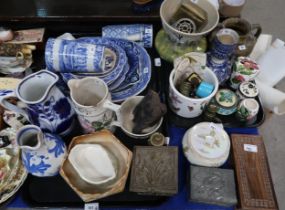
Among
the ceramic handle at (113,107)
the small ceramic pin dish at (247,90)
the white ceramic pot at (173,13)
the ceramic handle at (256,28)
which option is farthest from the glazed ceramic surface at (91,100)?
the ceramic handle at (256,28)

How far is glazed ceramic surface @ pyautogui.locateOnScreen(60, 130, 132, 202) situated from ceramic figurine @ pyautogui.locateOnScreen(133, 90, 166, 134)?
0.07m

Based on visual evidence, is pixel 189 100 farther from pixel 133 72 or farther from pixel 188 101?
pixel 133 72

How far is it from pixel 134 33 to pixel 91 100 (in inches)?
11.6

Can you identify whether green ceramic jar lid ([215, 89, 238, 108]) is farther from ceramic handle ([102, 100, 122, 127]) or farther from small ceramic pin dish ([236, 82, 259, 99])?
ceramic handle ([102, 100, 122, 127])

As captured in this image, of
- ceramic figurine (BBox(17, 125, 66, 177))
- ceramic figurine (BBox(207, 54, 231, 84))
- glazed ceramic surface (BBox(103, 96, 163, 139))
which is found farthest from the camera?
ceramic figurine (BBox(207, 54, 231, 84))

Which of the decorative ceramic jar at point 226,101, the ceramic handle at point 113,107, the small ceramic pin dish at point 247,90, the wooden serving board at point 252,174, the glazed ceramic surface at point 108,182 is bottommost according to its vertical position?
the wooden serving board at point 252,174

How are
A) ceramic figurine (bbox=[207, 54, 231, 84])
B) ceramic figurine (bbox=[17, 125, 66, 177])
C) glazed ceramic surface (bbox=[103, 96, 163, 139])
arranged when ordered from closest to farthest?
ceramic figurine (bbox=[17, 125, 66, 177])
glazed ceramic surface (bbox=[103, 96, 163, 139])
ceramic figurine (bbox=[207, 54, 231, 84])

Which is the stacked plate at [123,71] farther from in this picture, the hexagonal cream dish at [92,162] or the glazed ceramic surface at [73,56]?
the hexagonal cream dish at [92,162]

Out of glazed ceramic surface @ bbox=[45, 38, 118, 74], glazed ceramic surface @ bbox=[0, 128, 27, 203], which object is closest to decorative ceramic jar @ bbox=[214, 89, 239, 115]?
glazed ceramic surface @ bbox=[45, 38, 118, 74]

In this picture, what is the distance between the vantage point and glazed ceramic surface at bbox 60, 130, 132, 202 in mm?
646

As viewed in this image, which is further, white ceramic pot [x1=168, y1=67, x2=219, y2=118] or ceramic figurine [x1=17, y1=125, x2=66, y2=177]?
white ceramic pot [x1=168, y1=67, x2=219, y2=118]

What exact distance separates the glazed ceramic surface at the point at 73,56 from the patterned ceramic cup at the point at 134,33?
146mm

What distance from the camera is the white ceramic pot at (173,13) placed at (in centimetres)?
82

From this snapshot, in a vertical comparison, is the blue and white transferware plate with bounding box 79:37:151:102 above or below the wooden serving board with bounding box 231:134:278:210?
above
